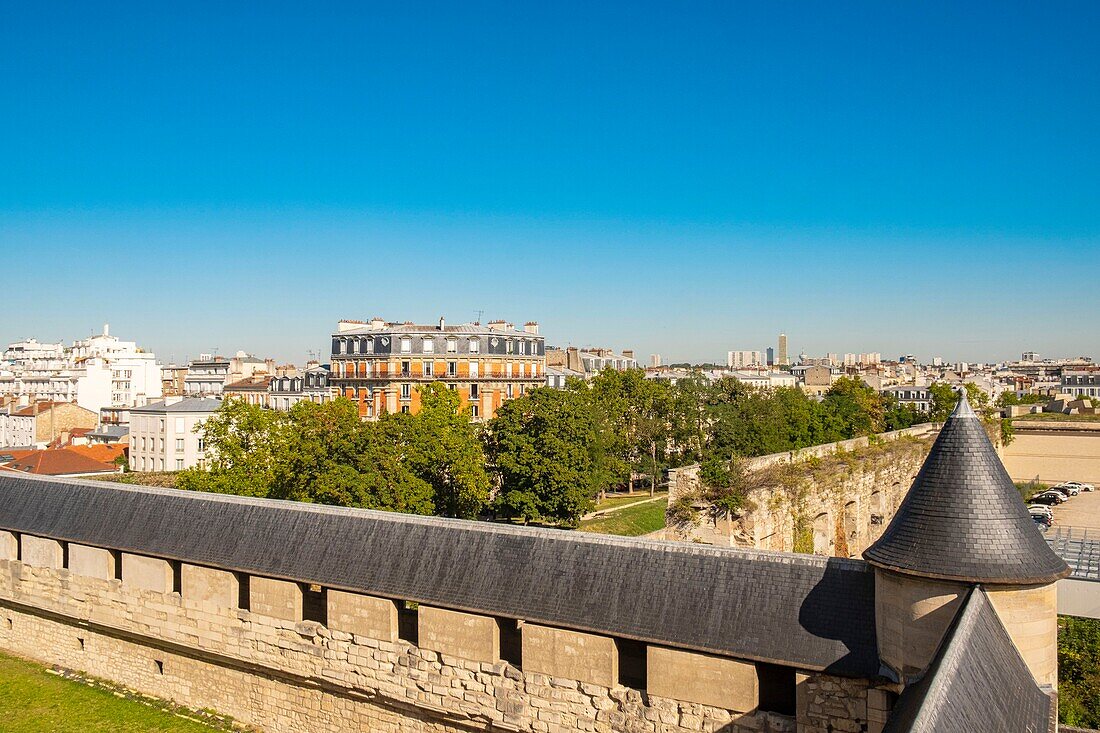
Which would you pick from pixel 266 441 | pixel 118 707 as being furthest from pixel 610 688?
pixel 266 441

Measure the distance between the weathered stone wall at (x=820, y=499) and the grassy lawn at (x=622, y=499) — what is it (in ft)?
29.8

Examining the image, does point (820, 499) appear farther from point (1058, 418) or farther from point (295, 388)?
point (1058, 418)

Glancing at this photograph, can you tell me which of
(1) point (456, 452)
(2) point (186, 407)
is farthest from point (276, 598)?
(2) point (186, 407)

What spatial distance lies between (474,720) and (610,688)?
2153 mm

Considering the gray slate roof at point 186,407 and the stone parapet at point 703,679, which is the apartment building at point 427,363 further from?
the stone parapet at point 703,679

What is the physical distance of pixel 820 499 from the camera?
27.1 meters

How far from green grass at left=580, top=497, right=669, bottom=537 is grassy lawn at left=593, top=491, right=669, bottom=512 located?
2.12 meters

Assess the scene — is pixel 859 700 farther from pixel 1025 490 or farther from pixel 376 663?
pixel 1025 490

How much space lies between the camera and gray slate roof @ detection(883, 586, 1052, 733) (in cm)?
616

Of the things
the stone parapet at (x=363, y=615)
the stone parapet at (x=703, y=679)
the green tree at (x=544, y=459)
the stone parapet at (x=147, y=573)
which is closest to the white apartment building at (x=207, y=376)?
the green tree at (x=544, y=459)

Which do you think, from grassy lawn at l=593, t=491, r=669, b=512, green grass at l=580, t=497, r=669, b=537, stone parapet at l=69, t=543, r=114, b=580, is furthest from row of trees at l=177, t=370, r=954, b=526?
stone parapet at l=69, t=543, r=114, b=580

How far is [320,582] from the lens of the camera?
12125 mm

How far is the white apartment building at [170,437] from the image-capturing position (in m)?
44.4

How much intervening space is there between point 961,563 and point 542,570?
5.17m
